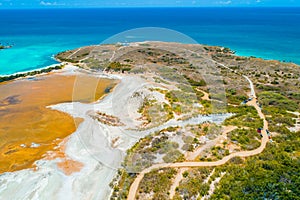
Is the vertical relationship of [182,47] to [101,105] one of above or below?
above

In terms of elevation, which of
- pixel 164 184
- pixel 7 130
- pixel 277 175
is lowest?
pixel 7 130

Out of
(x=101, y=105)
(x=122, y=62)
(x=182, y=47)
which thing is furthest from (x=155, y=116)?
(x=182, y=47)

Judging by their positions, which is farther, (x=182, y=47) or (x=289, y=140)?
(x=182, y=47)

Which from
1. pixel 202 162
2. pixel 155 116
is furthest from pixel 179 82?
pixel 202 162

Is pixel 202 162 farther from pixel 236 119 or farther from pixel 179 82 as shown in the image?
pixel 179 82

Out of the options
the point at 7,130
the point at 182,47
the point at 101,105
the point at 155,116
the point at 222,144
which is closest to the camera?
the point at 222,144

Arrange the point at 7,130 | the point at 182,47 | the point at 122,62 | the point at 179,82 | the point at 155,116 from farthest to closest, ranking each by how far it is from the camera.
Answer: the point at 182,47, the point at 122,62, the point at 179,82, the point at 155,116, the point at 7,130

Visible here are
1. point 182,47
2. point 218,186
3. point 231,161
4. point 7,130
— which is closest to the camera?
point 218,186

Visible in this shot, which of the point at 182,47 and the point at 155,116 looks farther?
the point at 182,47

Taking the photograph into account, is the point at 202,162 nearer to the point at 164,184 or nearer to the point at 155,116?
the point at 164,184
